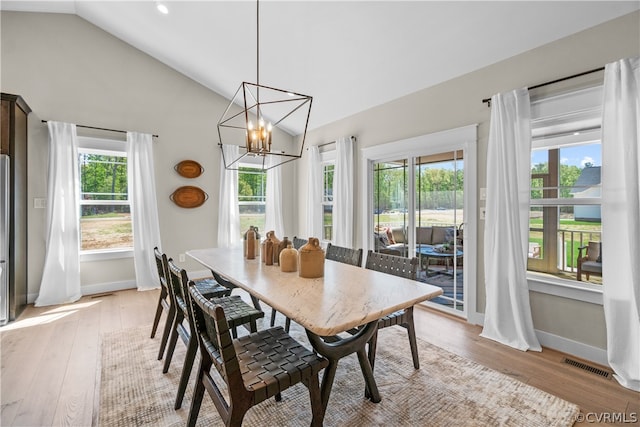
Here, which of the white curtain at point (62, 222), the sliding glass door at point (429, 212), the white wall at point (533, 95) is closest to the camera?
the white wall at point (533, 95)

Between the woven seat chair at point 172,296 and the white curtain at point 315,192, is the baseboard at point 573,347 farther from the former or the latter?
the white curtain at point 315,192

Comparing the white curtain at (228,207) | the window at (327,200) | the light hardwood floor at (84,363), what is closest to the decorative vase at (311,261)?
the light hardwood floor at (84,363)

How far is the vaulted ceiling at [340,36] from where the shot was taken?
7.77 ft

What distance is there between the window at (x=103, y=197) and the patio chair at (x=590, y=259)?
539cm

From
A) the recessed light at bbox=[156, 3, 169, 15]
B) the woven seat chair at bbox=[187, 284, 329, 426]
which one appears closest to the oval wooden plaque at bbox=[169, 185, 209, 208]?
the recessed light at bbox=[156, 3, 169, 15]

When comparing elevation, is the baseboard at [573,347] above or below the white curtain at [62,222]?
below

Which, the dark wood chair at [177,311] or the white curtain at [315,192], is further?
the white curtain at [315,192]

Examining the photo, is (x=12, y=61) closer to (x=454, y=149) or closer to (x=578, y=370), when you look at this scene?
(x=454, y=149)

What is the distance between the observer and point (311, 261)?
6.29 feet

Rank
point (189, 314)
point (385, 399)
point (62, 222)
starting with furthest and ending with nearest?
point (62, 222), point (385, 399), point (189, 314)

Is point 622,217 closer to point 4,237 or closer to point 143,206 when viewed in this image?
point 143,206

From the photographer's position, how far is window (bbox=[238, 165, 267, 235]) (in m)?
5.41

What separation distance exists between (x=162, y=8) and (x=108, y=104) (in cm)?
164

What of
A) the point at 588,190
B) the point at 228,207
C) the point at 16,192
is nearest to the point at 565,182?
the point at 588,190
